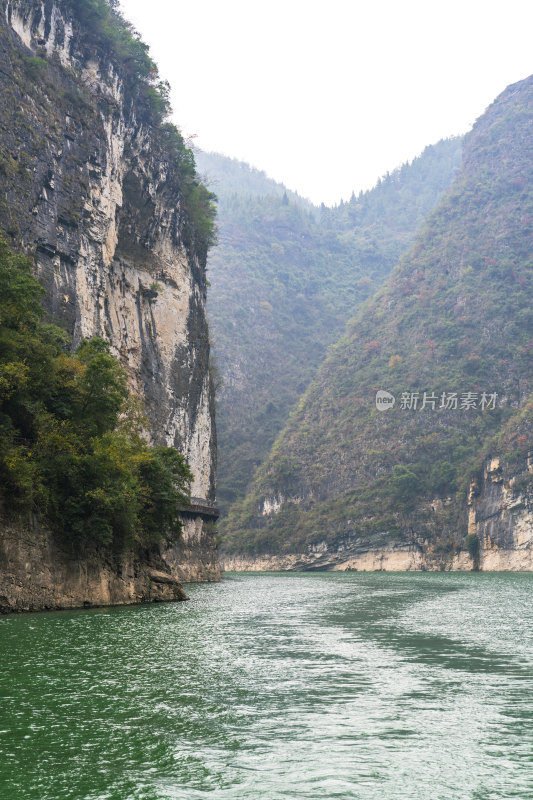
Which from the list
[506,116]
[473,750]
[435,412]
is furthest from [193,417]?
[506,116]

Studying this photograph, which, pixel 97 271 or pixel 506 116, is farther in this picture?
pixel 506 116

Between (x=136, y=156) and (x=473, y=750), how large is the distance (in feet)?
163

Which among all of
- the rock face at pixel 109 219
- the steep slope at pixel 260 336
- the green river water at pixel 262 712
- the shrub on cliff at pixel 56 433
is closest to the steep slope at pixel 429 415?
the steep slope at pixel 260 336

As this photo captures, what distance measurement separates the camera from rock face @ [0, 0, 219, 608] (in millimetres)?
39344

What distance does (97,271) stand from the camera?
4469 cm

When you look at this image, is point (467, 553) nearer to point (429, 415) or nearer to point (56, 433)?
point (429, 415)

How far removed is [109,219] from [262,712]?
3946 centimetres

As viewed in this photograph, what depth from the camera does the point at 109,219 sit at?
47.1 m

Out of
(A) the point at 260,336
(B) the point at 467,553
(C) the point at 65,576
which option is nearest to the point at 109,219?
(C) the point at 65,576

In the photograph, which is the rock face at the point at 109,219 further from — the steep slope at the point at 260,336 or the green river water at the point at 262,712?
the steep slope at the point at 260,336

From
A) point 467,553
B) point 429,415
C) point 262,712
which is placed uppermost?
point 429,415

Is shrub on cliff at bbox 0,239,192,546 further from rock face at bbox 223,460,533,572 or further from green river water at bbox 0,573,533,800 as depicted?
rock face at bbox 223,460,533,572

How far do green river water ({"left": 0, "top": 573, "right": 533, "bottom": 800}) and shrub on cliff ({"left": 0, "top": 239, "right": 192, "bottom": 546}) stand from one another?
16.4 ft

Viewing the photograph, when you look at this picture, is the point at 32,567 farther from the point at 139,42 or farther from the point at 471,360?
the point at 471,360
